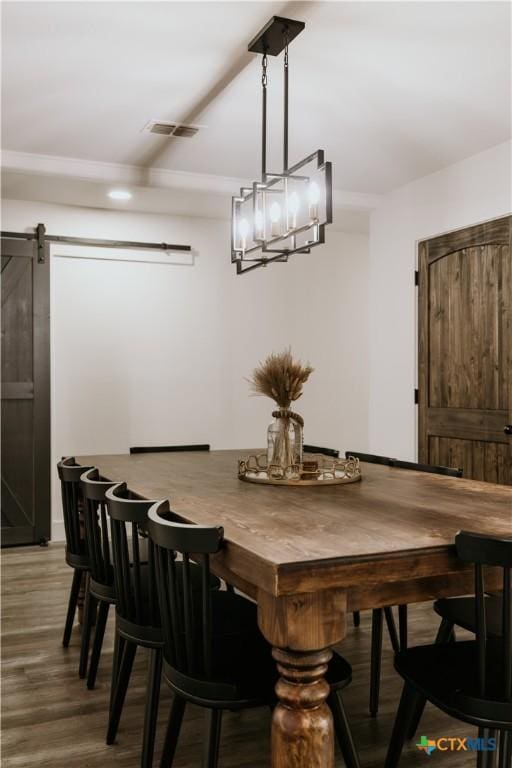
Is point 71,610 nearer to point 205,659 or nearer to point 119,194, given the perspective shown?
point 205,659

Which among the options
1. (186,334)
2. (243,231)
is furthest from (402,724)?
(186,334)

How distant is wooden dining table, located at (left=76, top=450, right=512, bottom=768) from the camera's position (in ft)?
5.14

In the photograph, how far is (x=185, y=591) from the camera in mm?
1758

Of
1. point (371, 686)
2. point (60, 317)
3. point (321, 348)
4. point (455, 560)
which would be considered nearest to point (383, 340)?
point (321, 348)

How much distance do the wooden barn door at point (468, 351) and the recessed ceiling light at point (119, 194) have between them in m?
2.24

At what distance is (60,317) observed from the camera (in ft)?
18.7

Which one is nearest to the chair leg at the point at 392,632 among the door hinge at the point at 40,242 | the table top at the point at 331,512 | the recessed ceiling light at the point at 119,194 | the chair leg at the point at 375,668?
the chair leg at the point at 375,668

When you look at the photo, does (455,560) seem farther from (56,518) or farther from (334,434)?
(334,434)

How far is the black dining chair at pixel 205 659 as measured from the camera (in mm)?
1740

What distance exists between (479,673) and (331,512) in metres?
0.65

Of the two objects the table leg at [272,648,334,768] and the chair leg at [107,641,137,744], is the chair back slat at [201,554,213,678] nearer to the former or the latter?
the table leg at [272,648,334,768]

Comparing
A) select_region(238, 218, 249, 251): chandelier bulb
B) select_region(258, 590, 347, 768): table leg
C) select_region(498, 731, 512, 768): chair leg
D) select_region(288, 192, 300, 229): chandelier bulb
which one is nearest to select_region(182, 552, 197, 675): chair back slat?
select_region(258, 590, 347, 768): table leg

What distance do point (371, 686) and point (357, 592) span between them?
115 cm

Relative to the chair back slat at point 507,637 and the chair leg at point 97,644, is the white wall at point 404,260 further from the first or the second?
the chair back slat at point 507,637
